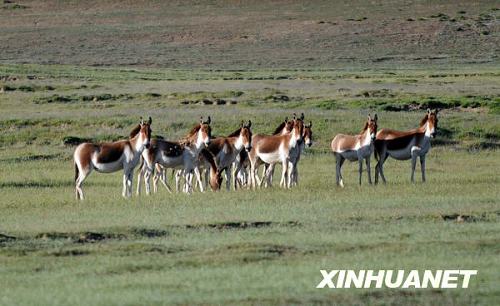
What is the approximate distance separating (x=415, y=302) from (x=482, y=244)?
12.2 ft

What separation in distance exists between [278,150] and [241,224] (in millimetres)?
7559

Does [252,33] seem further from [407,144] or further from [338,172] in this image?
[338,172]

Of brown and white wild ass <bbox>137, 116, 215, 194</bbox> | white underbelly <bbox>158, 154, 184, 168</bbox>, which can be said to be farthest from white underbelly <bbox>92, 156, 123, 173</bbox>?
white underbelly <bbox>158, 154, 184, 168</bbox>

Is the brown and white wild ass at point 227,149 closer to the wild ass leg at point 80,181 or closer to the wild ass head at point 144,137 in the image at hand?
the wild ass head at point 144,137

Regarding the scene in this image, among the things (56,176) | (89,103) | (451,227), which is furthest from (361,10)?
(451,227)

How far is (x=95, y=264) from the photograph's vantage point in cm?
1744

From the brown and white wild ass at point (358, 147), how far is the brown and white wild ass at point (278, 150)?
3.59 feet

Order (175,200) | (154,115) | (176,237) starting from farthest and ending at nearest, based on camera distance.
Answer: (154,115) < (175,200) < (176,237)

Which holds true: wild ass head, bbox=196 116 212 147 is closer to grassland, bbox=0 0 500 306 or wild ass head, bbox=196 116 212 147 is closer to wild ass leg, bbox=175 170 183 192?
wild ass leg, bbox=175 170 183 192

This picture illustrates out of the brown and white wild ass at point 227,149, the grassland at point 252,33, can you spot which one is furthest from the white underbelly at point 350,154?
the grassland at point 252,33

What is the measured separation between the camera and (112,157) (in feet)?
86.7

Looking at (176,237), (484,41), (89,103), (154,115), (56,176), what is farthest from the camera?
(484,41)

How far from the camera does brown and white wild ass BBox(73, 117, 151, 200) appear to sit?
86.3 feet

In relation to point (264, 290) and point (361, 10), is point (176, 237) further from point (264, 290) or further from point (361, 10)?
point (361, 10)
